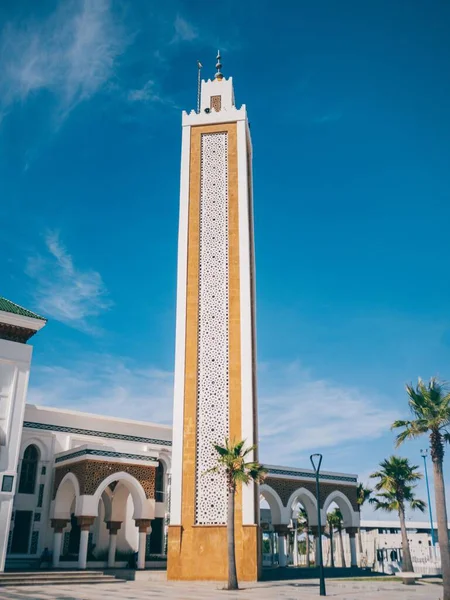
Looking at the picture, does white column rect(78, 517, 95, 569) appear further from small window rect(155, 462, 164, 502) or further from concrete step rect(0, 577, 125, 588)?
small window rect(155, 462, 164, 502)

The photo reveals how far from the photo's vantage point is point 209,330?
20.3 m

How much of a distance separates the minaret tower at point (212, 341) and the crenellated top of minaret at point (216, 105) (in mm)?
46

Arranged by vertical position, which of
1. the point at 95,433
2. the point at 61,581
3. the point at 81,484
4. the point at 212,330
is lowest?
the point at 61,581

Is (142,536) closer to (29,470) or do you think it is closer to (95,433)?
(29,470)

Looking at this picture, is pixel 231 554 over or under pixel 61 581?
over

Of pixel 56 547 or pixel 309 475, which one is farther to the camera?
pixel 309 475

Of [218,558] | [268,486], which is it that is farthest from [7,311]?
[268,486]

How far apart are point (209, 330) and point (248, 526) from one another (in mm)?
6348

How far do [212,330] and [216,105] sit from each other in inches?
389

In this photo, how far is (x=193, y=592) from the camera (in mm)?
14172

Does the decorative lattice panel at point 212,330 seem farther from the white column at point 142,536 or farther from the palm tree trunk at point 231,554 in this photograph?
the white column at point 142,536

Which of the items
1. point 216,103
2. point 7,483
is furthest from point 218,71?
point 7,483

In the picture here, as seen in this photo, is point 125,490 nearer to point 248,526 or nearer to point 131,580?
point 131,580

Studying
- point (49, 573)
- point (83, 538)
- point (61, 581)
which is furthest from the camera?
point (83, 538)
